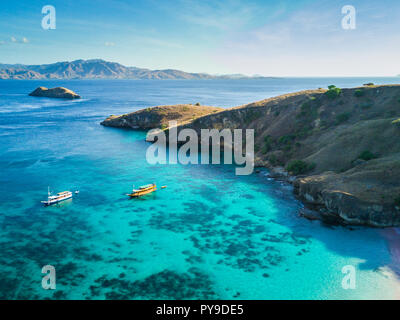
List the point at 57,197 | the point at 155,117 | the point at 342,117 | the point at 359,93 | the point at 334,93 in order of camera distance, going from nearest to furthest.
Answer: the point at 57,197
the point at 342,117
the point at 359,93
the point at 334,93
the point at 155,117

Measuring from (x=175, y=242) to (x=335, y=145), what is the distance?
39.6 m

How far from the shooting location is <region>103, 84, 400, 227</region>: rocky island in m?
44.7

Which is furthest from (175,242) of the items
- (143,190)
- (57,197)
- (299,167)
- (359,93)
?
(359,93)

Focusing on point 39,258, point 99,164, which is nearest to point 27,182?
point 99,164

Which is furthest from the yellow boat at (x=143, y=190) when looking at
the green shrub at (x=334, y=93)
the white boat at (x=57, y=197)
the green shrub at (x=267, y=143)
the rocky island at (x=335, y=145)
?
the green shrub at (x=334, y=93)

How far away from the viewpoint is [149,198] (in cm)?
5488

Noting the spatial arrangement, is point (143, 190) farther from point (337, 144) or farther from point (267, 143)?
point (337, 144)

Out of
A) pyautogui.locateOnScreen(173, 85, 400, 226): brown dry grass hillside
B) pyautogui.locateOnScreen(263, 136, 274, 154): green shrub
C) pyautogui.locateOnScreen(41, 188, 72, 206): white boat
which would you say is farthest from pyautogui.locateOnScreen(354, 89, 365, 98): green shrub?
pyautogui.locateOnScreen(41, 188, 72, 206): white boat

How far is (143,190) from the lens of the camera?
55938 mm

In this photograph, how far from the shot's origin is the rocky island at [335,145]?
44.7 meters

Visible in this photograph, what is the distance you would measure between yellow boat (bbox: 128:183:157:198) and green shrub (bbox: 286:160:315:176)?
28214mm

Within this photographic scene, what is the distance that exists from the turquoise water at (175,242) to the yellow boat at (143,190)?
153 cm

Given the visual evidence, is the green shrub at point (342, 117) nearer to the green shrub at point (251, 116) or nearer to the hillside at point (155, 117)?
the green shrub at point (251, 116)
